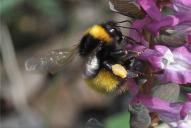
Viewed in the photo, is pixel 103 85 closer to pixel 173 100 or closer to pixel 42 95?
pixel 173 100

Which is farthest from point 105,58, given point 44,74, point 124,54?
point 44,74

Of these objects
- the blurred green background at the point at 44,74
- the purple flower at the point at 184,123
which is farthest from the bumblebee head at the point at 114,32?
the blurred green background at the point at 44,74

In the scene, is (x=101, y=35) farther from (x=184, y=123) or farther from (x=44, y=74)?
(x=44, y=74)

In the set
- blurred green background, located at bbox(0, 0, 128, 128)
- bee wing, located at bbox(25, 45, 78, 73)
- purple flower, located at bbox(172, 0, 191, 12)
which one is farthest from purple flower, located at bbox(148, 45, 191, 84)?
blurred green background, located at bbox(0, 0, 128, 128)

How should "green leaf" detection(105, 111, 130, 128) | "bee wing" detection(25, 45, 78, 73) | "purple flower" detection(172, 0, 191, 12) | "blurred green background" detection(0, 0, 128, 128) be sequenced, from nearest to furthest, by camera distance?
"purple flower" detection(172, 0, 191, 12)
"bee wing" detection(25, 45, 78, 73)
"green leaf" detection(105, 111, 130, 128)
"blurred green background" detection(0, 0, 128, 128)

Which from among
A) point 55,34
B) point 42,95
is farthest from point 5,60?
point 55,34

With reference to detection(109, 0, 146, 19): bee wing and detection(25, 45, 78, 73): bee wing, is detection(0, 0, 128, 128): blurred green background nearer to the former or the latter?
detection(25, 45, 78, 73): bee wing

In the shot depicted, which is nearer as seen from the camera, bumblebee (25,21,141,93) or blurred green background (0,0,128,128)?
bumblebee (25,21,141,93)
